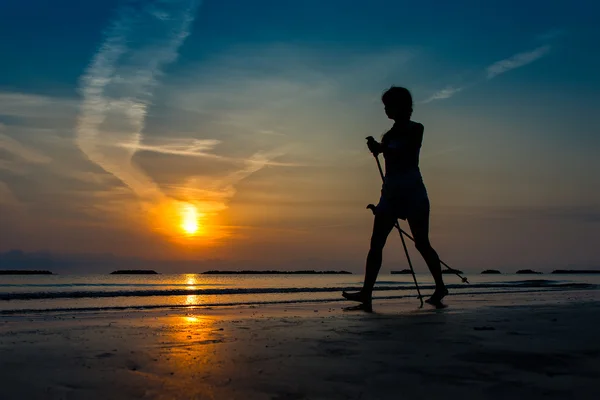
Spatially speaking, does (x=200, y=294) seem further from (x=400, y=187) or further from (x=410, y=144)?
(x=410, y=144)

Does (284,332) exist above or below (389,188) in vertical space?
below

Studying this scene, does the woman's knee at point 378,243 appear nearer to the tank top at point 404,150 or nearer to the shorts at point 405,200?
the shorts at point 405,200

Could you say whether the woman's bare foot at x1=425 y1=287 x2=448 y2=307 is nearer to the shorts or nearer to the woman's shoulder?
the shorts

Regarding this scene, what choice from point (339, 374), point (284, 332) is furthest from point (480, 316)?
point (339, 374)

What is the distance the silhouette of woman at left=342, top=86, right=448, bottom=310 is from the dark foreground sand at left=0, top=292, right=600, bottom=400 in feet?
7.14

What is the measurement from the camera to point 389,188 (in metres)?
7.88

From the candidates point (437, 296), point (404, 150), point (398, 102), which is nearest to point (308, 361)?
point (404, 150)

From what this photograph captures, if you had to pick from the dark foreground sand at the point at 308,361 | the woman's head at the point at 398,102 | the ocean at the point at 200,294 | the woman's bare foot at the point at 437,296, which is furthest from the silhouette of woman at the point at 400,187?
the ocean at the point at 200,294

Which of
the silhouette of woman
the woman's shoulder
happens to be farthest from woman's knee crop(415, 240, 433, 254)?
the woman's shoulder

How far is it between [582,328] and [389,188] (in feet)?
10.6

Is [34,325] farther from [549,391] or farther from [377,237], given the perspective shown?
[549,391]

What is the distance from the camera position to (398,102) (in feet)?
25.7

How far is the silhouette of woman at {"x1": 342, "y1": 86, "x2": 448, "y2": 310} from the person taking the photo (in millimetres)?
7809

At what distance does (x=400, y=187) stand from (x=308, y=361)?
4.61 metres
